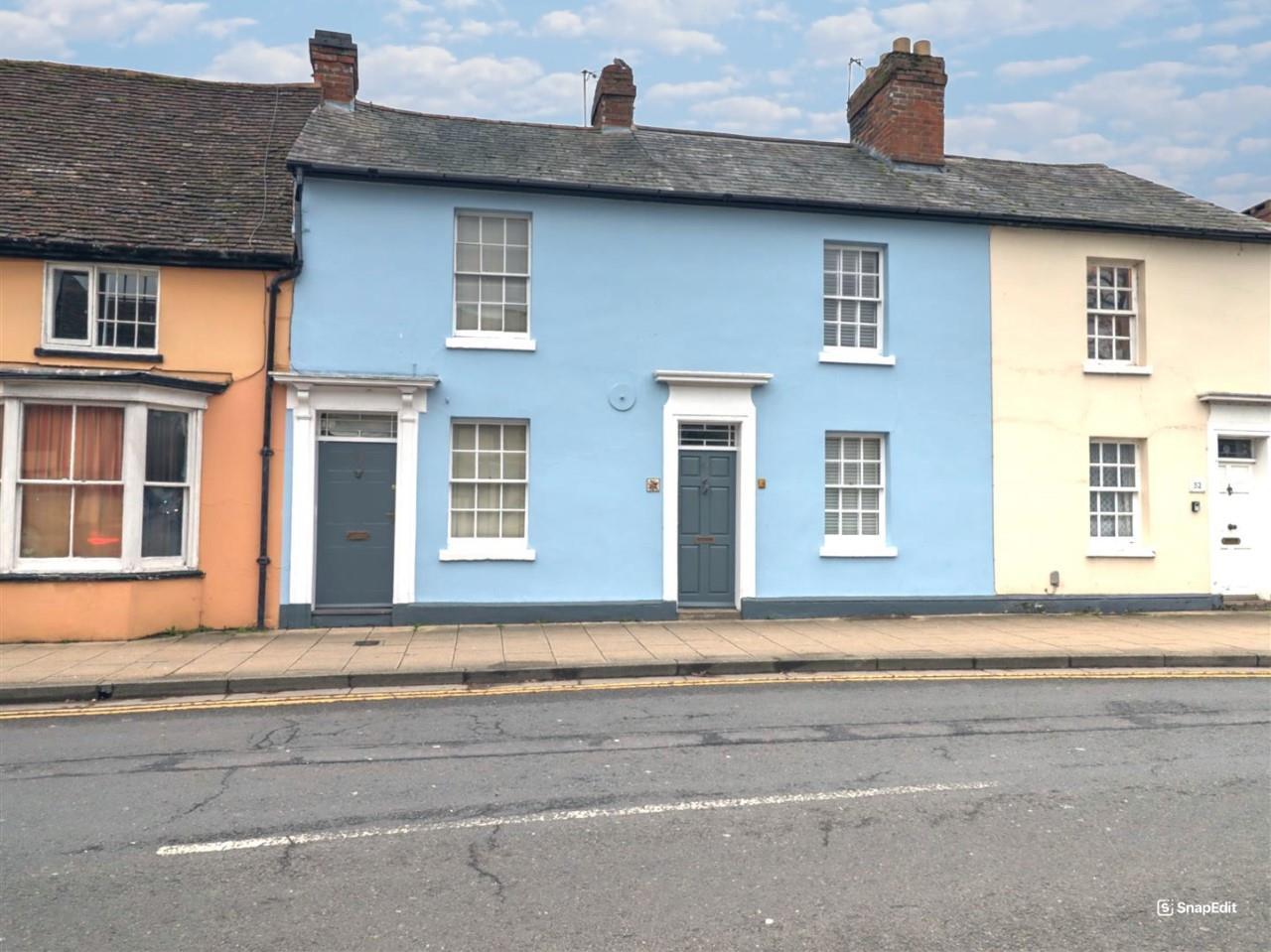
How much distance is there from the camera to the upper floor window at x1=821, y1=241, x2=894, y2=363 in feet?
44.9

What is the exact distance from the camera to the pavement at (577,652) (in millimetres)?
8773

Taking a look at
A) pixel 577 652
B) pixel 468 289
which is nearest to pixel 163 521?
pixel 468 289

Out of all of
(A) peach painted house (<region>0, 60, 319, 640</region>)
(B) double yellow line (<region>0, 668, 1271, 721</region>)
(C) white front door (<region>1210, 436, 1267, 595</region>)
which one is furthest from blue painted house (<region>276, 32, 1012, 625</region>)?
(C) white front door (<region>1210, 436, 1267, 595</region>)

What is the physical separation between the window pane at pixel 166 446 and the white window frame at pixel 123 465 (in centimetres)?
15

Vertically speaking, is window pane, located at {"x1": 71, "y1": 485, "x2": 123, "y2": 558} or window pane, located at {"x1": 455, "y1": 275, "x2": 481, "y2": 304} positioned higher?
window pane, located at {"x1": 455, "y1": 275, "x2": 481, "y2": 304}

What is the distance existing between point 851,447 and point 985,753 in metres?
7.67

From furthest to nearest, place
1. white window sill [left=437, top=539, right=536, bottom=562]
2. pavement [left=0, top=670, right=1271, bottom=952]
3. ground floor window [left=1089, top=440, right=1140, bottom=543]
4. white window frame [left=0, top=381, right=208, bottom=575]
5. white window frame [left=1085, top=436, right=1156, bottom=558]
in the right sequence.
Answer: ground floor window [left=1089, top=440, right=1140, bottom=543], white window frame [left=1085, top=436, right=1156, bottom=558], white window sill [left=437, top=539, right=536, bottom=562], white window frame [left=0, top=381, right=208, bottom=575], pavement [left=0, top=670, right=1271, bottom=952]

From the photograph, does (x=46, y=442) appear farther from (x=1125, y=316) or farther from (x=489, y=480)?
(x=1125, y=316)

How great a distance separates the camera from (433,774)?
5934 mm

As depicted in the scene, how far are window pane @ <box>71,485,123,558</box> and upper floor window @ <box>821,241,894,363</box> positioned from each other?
32.8 feet

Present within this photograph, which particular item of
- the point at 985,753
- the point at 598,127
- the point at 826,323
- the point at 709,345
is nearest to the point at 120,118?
the point at 598,127

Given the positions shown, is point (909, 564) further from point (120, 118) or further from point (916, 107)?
point (120, 118)

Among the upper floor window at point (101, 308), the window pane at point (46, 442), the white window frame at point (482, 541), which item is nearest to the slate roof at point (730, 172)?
the upper floor window at point (101, 308)

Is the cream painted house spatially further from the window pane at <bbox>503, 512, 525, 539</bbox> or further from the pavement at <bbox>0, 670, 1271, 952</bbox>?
the window pane at <bbox>503, 512, 525, 539</bbox>
